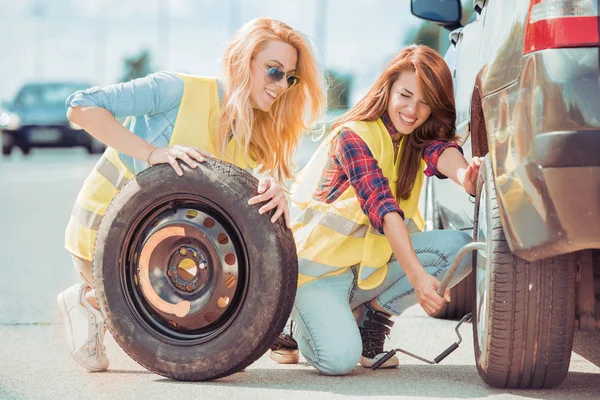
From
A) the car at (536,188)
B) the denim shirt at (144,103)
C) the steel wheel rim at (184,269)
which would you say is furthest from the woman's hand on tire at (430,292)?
the denim shirt at (144,103)

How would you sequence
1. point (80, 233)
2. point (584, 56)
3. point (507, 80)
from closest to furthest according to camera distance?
1. point (584, 56)
2. point (507, 80)
3. point (80, 233)

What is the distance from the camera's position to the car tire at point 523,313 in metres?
3.13

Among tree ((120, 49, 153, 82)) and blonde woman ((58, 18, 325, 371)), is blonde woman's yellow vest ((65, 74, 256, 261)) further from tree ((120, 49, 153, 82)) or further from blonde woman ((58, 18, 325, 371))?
tree ((120, 49, 153, 82))

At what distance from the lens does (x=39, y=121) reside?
25.0 meters

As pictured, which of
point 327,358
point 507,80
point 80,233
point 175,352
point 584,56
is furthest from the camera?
point 80,233

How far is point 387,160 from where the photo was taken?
160 inches

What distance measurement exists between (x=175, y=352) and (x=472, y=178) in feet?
4.18

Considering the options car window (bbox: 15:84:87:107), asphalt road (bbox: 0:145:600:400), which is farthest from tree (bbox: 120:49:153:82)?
asphalt road (bbox: 0:145:600:400)

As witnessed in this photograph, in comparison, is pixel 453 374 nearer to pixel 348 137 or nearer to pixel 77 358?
pixel 348 137

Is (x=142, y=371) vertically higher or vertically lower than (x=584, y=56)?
lower

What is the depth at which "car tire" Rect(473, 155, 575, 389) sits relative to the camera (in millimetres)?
3129

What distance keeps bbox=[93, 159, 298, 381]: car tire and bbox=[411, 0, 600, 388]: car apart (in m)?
0.73

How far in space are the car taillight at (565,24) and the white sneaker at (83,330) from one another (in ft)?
6.54

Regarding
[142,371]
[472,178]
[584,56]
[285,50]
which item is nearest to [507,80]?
[584,56]
